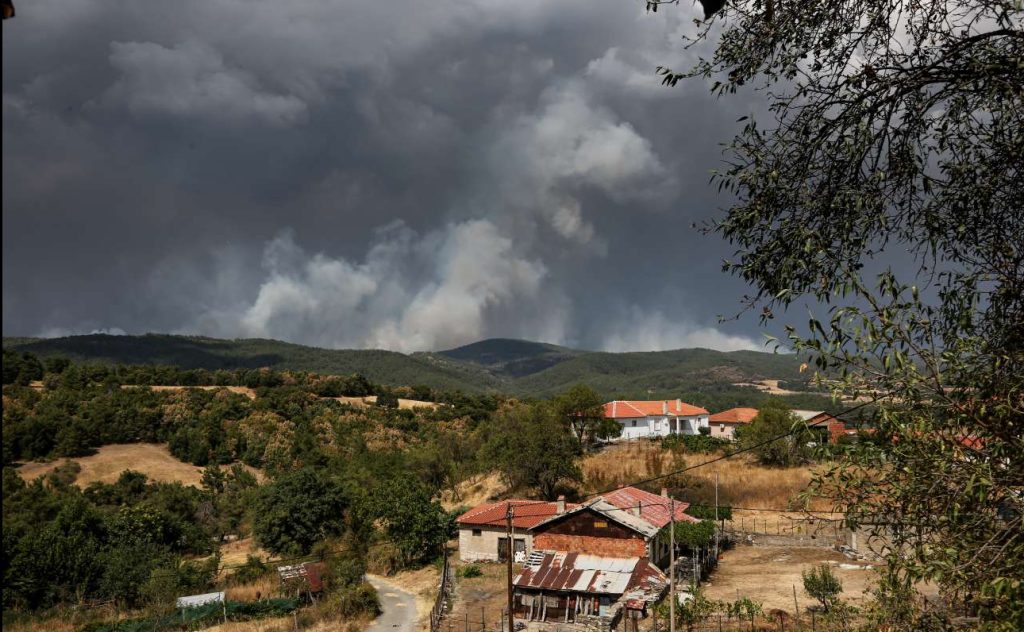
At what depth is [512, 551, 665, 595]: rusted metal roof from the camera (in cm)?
3228

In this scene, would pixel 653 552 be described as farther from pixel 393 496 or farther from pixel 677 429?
pixel 677 429

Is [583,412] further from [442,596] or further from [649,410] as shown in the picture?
[442,596]

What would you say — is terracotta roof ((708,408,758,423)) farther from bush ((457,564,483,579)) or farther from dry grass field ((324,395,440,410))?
bush ((457,564,483,579))

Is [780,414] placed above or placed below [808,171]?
below

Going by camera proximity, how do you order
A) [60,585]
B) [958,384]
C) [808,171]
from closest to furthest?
[958,384] → [808,171] → [60,585]

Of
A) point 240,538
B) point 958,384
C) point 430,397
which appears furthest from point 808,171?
point 430,397

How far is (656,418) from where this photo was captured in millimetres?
103312

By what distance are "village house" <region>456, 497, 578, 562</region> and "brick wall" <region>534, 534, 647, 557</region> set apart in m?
3.54

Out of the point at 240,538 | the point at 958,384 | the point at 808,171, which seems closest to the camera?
the point at 958,384

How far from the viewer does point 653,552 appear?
35844 mm

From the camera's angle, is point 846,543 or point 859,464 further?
point 846,543

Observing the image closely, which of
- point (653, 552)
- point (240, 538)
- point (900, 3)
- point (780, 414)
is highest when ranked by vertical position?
point (900, 3)

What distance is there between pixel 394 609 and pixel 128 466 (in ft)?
143

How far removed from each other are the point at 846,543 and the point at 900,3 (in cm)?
4411
